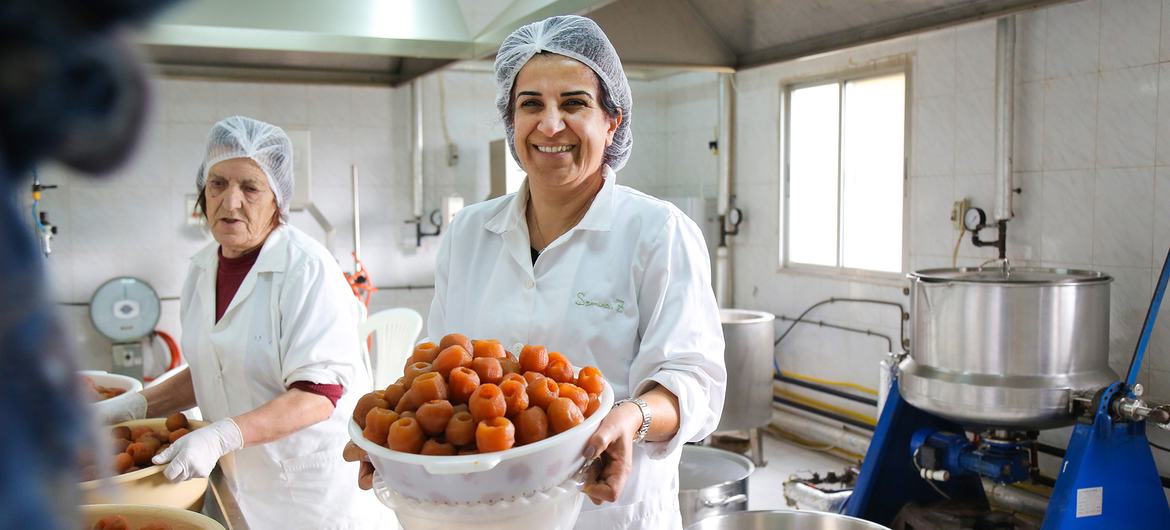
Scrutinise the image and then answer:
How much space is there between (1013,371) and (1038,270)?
0.44 meters

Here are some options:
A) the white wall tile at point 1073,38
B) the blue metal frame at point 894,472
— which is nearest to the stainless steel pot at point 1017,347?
the blue metal frame at point 894,472

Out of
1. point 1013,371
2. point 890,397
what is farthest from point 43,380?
point 890,397

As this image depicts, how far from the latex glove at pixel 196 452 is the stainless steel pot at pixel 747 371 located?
2741 millimetres

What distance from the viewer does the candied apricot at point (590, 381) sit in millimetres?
1241

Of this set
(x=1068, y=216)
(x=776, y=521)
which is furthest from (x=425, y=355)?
(x=1068, y=216)

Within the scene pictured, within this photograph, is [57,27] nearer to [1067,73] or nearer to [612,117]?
[612,117]

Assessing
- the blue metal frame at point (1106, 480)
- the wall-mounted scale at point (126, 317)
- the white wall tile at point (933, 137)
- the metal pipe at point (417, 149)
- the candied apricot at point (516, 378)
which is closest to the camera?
the candied apricot at point (516, 378)

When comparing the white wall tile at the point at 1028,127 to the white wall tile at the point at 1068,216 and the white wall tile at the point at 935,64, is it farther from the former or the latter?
the white wall tile at the point at 935,64

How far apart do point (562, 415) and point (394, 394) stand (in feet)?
0.82

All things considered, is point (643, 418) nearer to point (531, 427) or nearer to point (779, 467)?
point (531, 427)

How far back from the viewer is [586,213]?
163 centimetres

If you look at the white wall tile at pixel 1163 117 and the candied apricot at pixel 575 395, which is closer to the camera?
the candied apricot at pixel 575 395

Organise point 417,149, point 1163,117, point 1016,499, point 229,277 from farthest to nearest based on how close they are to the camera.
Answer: point 417,149 → point 1016,499 → point 1163,117 → point 229,277

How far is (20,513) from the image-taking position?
0.29 meters
